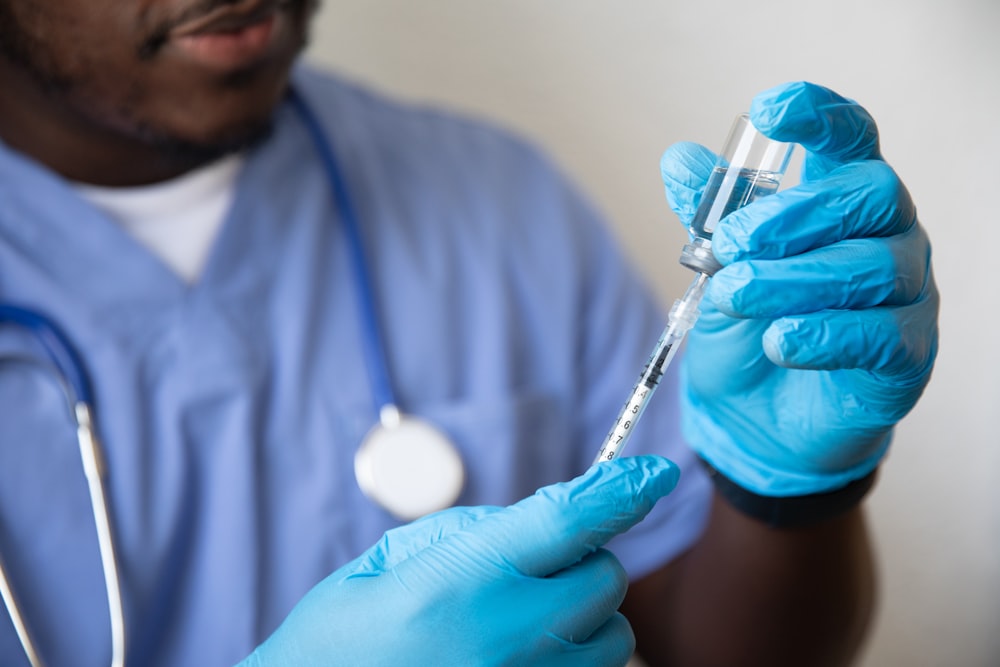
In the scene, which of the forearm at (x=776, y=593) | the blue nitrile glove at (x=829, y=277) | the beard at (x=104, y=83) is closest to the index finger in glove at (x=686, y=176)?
the blue nitrile glove at (x=829, y=277)

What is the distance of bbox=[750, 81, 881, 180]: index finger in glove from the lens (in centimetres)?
45

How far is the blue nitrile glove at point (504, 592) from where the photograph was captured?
0.47 meters

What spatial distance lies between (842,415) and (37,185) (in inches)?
24.0

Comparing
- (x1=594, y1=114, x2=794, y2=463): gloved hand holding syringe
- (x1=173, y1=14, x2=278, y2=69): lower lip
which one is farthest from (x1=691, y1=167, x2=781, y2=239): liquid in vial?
(x1=173, y1=14, x2=278, y2=69): lower lip

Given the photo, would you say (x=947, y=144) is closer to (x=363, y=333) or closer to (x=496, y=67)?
(x=496, y=67)

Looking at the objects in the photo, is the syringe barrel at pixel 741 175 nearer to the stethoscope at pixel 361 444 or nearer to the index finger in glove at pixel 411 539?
the index finger in glove at pixel 411 539

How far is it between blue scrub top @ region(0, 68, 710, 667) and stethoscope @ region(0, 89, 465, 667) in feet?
0.04

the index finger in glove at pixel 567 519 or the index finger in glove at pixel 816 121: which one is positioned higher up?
the index finger in glove at pixel 816 121

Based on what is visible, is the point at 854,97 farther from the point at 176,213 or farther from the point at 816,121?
the point at 176,213

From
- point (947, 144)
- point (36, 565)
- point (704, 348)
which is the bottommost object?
point (36, 565)

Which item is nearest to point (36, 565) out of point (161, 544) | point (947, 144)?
point (161, 544)

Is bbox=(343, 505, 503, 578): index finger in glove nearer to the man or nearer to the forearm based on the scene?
the man

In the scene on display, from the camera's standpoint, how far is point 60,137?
2.41 ft

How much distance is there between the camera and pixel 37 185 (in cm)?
69
